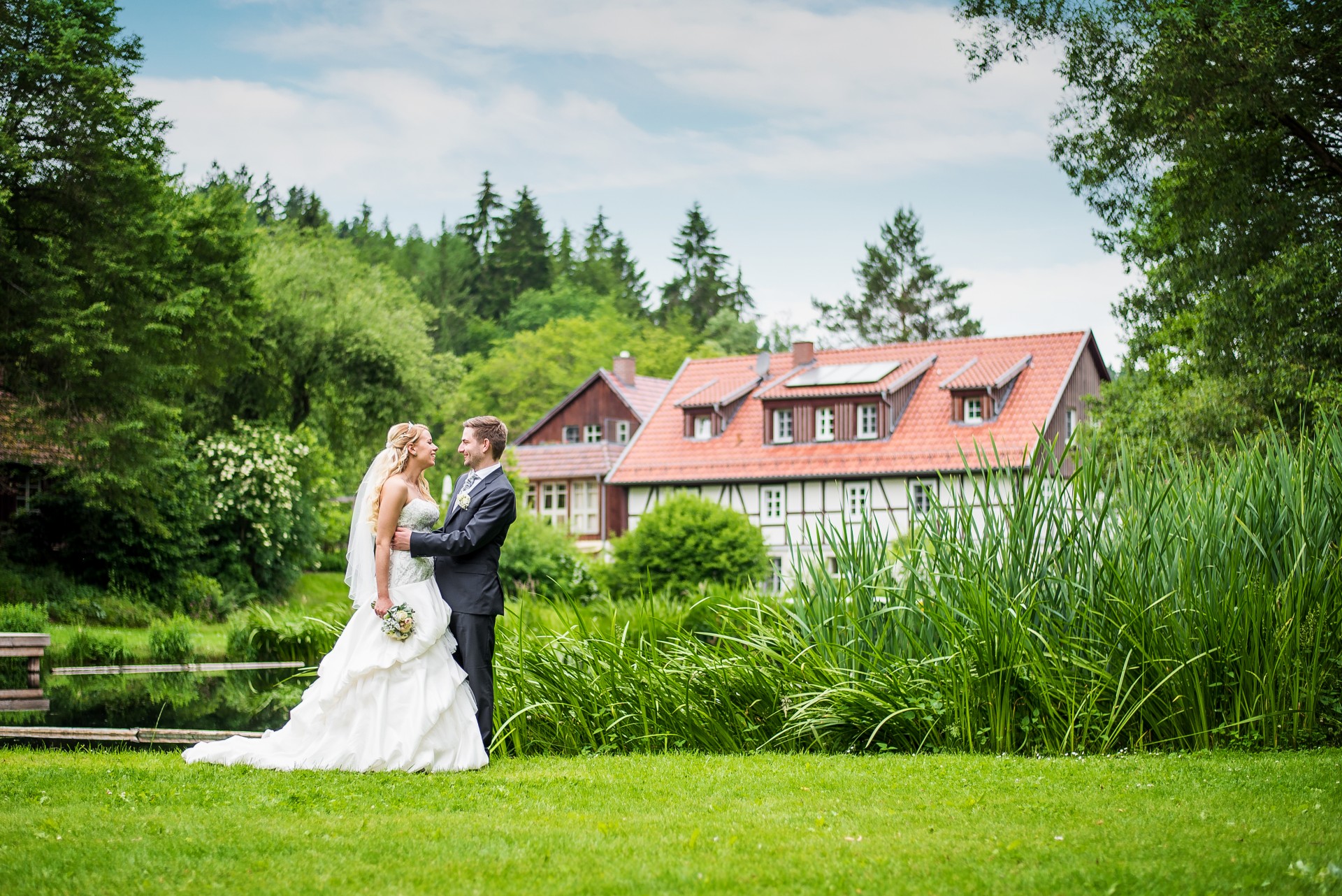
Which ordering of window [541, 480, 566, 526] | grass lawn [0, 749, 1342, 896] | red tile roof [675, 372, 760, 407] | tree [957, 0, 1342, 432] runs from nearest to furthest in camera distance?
grass lawn [0, 749, 1342, 896]
tree [957, 0, 1342, 432]
red tile roof [675, 372, 760, 407]
window [541, 480, 566, 526]

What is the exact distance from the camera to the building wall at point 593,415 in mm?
50625

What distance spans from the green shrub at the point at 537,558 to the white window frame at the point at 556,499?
1534 cm

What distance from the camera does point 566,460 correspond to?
48625 mm

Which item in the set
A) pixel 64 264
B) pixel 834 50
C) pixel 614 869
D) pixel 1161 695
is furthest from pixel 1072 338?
pixel 614 869

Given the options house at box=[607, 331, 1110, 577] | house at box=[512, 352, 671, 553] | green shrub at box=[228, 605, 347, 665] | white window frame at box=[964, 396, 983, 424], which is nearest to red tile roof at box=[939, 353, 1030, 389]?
house at box=[607, 331, 1110, 577]

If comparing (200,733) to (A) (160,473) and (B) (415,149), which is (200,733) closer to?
(A) (160,473)

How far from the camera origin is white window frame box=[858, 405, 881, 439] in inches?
1577

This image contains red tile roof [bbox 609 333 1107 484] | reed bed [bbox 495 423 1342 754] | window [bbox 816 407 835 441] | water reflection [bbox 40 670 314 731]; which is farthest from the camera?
window [bbox 816 407 835 441]

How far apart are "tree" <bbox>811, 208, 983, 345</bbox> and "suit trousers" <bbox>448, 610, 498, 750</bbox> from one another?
5946 centimetres

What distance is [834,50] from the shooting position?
640 inches

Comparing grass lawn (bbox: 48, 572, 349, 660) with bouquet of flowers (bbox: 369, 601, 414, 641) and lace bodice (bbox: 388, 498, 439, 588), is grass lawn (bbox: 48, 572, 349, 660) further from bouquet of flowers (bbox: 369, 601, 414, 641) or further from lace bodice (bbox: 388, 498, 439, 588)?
bouquet of flowers (bbox: 369, 601, 414, 641)

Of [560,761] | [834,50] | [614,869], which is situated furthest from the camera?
[834,50]

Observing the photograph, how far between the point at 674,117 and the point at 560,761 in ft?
57.7

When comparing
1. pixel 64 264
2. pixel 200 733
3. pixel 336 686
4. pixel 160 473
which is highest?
pixel 64 264
